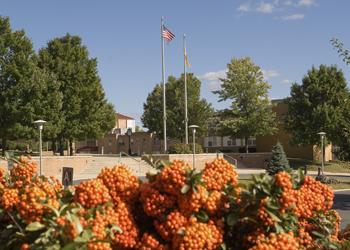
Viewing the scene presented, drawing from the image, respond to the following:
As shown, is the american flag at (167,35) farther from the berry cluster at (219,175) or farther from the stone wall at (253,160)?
the berry cluster at (219,175)

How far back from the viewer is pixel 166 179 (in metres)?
3.06

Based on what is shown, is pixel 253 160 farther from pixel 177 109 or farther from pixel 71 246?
pixel 71 246

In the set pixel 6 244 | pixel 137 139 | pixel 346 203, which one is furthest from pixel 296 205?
pixel 137 139

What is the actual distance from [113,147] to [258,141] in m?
24.6

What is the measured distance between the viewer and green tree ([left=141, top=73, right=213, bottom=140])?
5234 centimetres

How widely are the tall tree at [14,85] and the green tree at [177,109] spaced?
18848mm

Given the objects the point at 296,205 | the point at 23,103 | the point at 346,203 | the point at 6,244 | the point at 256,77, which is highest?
the point at 256,77

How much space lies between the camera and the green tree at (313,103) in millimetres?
44250

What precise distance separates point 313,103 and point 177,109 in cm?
1371

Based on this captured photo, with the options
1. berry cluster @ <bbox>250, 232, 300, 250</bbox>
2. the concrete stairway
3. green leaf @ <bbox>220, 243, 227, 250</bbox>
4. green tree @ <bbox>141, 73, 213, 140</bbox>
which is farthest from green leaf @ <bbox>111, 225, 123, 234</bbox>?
green tree @ <bbox>141, 73, 213, 140</bbox>

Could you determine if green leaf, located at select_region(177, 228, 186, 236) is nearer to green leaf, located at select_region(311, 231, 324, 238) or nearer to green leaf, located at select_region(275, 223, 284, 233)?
green leaf, located at select_region(275, 223, 284, 233)

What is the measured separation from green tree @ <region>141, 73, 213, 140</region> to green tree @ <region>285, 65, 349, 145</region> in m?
9.88

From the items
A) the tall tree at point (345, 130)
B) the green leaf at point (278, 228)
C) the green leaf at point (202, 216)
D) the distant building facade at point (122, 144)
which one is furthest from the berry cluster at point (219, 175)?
the distant building facade at point (122, 144)

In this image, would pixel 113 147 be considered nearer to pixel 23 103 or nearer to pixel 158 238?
pixel 23 103
